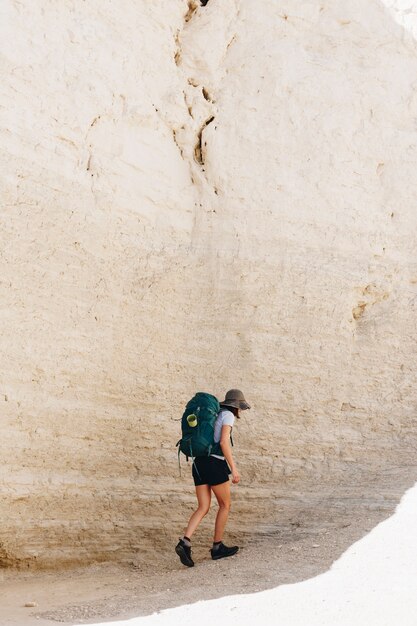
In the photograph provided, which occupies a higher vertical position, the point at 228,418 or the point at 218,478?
the point at 228,418

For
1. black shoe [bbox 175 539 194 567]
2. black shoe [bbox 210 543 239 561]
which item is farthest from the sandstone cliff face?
black shoe [bbox 175 539 194 567]

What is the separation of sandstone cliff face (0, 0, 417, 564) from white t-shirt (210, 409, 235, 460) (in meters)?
0.97

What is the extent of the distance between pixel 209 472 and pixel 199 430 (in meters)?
0.32

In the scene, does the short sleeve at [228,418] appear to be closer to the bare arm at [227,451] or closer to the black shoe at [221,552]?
the bare arm at [227,451]

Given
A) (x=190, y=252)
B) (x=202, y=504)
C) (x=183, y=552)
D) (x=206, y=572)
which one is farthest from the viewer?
(x=190, y=252)

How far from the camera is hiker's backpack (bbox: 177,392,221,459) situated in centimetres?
599

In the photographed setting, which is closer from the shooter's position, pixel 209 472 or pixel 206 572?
pixel 206 572

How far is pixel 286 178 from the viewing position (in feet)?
26.9

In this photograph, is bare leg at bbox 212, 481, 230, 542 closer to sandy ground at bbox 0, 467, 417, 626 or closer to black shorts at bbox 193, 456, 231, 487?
black shorts at bbox 193, 456, 231, 487

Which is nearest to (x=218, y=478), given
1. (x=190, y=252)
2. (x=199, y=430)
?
(x=199, y=430)

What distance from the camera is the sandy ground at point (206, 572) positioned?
16.8 ft

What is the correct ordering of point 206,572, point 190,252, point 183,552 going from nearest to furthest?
point 206,572 → point 183,552 → point 190,252

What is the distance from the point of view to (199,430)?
6.01 meters

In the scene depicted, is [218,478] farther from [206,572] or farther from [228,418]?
[206,572]
